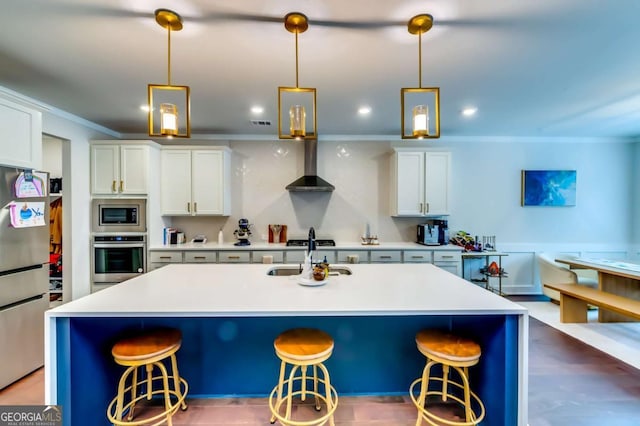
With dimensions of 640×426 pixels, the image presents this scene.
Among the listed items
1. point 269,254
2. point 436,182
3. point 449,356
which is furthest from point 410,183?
point 449,356

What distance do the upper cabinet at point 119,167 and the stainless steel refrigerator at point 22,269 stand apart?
111 centimetres

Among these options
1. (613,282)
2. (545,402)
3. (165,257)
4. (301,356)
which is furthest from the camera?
(165,257)

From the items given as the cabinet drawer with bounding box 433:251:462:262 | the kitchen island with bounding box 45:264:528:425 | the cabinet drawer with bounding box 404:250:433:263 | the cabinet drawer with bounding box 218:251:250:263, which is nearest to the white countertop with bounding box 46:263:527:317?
the kitchen island with bounding box 45:264:528:425

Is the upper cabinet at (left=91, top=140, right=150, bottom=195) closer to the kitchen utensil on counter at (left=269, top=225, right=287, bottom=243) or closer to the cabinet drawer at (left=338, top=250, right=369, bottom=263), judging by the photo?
the kitchen utensil on counter at (left=269, top=225, right=287, bottom=243)

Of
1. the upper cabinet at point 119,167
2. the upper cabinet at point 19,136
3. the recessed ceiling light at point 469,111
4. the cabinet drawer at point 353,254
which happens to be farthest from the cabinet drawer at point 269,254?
the recessed ceiling light at point 469,111

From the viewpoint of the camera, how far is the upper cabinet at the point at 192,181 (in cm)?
402

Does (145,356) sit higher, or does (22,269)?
(22,269)

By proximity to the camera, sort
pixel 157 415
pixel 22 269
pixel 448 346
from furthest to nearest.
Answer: pixel 22 269, pixel 157 415, pixel 448 346

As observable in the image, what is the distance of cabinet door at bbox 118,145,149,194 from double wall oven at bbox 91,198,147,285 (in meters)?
0.22

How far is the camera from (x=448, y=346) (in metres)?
1.62

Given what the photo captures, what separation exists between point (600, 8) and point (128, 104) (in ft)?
13.5

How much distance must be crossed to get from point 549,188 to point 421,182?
2.27 metres

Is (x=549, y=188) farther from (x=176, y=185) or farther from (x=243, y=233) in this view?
(x=176, y=185)

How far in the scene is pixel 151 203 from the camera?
3760 mm
